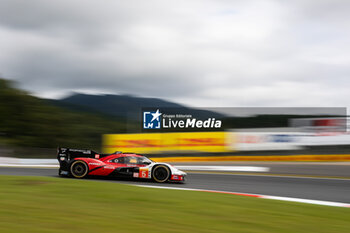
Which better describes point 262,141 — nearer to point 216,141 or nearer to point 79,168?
point 216,141

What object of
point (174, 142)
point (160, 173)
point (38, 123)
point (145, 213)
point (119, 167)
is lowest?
point (145, 213)

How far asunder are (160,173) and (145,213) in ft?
17.7

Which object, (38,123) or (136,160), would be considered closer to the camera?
(136,160)

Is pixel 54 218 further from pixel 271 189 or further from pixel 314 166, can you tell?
pixel 314 166

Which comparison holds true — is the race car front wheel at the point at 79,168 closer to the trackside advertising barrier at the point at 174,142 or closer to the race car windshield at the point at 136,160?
the race car windshield at the point at 136,160

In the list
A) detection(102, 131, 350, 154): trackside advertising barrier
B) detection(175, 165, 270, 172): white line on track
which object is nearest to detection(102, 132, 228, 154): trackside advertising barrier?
detection(102, 131, 350, 154): trackside advertising barrier

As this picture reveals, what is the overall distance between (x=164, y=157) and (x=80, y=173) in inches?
342

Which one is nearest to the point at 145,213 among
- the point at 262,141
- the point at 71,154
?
the point at 71,154

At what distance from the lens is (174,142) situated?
19.1 m

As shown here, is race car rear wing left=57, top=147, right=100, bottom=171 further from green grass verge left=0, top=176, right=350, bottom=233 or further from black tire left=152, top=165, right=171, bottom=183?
green grass verge left=0, top=176, right=350, bottom=233

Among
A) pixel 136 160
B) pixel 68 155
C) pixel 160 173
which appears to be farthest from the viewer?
pixel 68 155

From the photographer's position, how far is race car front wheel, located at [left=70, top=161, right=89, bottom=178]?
35.3 feet

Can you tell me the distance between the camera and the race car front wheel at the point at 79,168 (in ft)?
35.3

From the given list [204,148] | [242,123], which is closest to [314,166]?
[242,123]
